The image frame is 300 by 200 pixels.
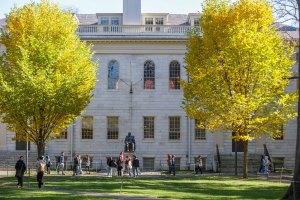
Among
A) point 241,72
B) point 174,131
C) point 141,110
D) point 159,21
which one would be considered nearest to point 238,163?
point 174,131

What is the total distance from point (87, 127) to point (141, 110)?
4.87 meters

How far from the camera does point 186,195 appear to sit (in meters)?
24.9

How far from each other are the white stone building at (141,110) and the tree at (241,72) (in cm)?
1292

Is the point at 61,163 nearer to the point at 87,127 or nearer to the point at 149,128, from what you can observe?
the point at 87,127

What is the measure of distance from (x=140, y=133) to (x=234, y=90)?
1608 cm

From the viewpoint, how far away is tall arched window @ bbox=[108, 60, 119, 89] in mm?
50062

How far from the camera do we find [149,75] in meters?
50.0

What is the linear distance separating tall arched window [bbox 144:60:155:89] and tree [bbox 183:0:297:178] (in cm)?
1314

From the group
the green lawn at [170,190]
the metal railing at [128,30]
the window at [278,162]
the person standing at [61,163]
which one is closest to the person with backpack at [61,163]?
the person standing at [61,163]

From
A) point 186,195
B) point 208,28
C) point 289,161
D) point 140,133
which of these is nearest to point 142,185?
point 186,195

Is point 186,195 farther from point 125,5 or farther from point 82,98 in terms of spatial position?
point 125,5

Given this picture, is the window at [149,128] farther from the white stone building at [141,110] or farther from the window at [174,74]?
the window at [174,74]

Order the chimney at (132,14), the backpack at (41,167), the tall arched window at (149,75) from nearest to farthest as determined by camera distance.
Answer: the backpack at (41,167), the tall arched window at (149,75), the chimney at (132,14)

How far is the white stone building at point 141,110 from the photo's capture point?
4950 centimetres
